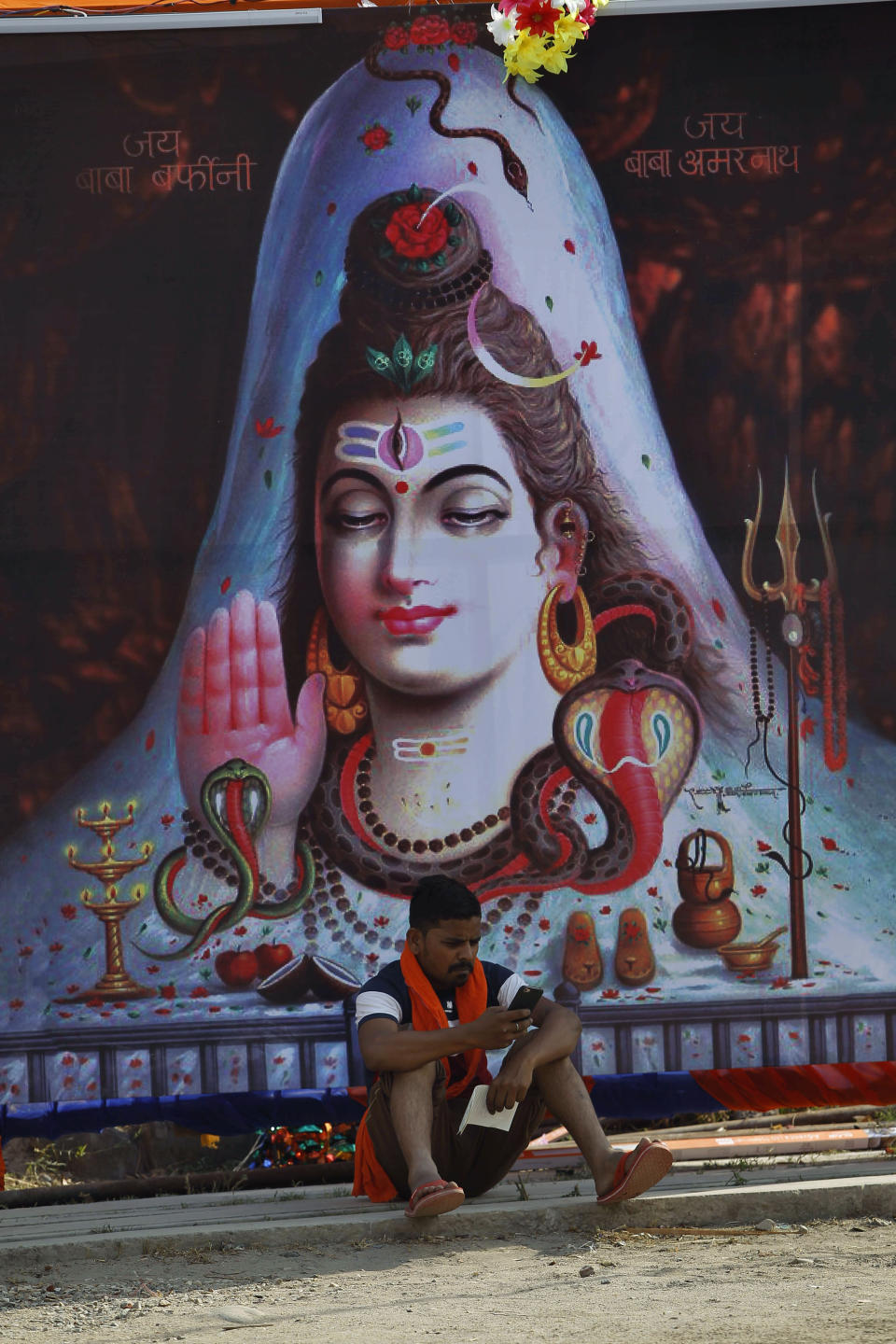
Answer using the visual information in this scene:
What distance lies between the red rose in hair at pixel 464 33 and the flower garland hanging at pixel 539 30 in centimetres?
9

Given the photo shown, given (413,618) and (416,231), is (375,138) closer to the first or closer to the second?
(416,231)

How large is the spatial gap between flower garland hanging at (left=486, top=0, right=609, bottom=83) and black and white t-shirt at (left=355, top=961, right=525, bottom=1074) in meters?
2.57

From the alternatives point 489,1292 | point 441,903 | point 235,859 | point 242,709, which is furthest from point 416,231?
point 489,1292

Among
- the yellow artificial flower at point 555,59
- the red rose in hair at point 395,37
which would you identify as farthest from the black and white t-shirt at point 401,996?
the red rose in hair at point 395,37

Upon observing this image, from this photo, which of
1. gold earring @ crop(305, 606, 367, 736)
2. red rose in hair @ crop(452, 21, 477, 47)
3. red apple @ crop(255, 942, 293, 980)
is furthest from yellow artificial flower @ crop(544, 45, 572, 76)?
red apple @ crop(255, 942, 293, 980)

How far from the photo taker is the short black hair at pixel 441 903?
13.5ft

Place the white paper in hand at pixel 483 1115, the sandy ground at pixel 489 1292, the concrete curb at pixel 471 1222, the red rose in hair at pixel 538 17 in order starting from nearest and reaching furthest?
the sandy ground at pixel 489 1292 → the concrete curb at pixel 471 1222 → the white paper in hand at pixel 483 1115 → the red rose in hair at pixel 538 17

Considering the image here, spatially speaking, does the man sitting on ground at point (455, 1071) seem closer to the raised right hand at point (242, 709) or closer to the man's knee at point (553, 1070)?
the man's knee at point (553, 1070)

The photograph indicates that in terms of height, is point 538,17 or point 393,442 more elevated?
point 538,17

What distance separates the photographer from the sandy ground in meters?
3.12

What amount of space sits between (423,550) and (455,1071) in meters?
1.57

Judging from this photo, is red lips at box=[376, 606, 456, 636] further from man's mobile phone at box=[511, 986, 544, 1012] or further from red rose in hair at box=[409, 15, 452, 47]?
red rose in hair at box=[409, 15, 452, 47]

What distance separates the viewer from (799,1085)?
16.2ft

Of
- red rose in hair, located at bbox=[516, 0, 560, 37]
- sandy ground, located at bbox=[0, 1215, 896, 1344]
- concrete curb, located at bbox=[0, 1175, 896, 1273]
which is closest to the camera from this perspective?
sandy ground, located at bbox=[0, 1215, 896, 1344]
